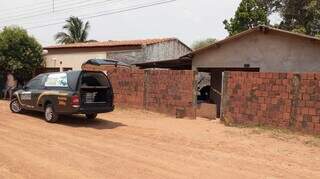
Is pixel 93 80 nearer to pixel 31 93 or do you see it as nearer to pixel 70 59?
pixel 31 93

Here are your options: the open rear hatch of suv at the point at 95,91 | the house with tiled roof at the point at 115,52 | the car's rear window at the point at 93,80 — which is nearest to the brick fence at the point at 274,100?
the open rear hatch of suv at the point at 95,91

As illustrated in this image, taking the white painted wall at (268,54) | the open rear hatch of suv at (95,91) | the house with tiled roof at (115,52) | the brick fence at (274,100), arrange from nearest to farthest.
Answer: the brick fence at (274,100)
the open rear hatch of suv at (95,91)
the white painted wall at (268,54)
the house with tiled roof at (115,52)

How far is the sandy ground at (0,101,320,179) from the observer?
29.2 feet

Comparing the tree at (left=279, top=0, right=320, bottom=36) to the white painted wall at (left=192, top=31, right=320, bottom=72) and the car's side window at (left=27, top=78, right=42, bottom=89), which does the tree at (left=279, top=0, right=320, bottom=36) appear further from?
the car's side window at (left=27, top=78, right=42, bottom=89)

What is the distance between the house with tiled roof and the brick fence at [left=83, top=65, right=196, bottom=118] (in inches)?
281

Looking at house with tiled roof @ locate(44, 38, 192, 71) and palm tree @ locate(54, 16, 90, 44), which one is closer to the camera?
house with tiled roof @ locate(44, 38, 192, 71)

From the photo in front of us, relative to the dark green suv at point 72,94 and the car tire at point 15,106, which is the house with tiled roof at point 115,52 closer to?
the car tire at point 15,106

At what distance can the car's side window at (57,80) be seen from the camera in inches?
612

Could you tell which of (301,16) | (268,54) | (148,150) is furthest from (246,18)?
(148,150)

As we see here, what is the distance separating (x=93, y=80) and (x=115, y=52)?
13.7m

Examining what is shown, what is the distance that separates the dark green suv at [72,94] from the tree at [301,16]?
19781 mm

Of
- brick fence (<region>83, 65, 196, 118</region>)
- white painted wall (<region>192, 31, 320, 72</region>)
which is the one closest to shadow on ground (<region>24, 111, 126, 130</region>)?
brick fence (<region>83, 65, 196, 118</region>)

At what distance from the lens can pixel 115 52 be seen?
2931cm

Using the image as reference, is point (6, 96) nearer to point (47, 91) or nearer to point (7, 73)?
point (7, 73)
